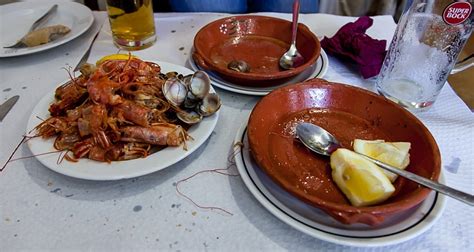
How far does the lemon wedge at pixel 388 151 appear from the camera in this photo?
2.04 ft

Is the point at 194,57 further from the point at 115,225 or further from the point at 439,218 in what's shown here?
the point at 439,218

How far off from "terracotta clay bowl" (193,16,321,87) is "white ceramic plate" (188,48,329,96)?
0.5 inches

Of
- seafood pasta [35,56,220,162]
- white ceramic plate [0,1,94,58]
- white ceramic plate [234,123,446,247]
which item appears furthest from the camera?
white ceramic plate [0,1,94,58]

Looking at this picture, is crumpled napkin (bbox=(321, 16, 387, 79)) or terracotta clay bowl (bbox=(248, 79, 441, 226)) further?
crumpled napkin (bbox=(321, 16, 387, 79))

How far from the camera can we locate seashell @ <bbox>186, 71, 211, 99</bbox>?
2.45 ft

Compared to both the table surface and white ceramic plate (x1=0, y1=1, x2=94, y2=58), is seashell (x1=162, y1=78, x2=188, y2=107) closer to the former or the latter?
the table surface

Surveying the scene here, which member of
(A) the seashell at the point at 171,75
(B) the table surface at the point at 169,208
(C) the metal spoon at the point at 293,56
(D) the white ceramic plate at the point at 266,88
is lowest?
(B) the table surface at the point at 169,208

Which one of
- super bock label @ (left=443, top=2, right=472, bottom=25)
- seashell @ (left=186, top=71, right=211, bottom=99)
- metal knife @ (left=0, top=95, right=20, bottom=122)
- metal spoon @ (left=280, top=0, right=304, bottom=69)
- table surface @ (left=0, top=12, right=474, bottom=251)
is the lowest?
table surface @ (left=0, top=12, right=474, bottom=251)

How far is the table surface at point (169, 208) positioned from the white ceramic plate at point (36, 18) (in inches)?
11.9

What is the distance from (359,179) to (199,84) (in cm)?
36

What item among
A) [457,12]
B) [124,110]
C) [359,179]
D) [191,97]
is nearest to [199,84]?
[191,97]

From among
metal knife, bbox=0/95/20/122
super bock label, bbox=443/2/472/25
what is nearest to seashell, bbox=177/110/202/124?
metal knife, bbox=0/95/20/122

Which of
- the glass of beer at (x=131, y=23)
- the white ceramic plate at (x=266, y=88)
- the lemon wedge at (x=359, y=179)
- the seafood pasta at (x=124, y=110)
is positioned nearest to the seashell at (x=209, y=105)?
the seafood pasta at (x=124, y=110)

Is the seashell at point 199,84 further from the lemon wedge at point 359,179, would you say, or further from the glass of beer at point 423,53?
the glass of beer at point 423,53
